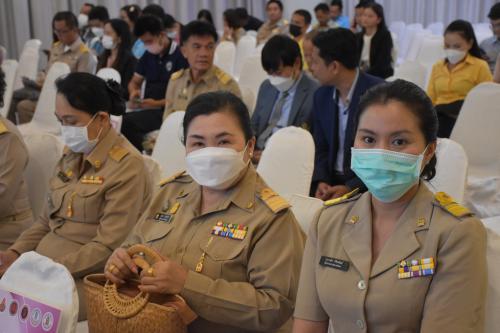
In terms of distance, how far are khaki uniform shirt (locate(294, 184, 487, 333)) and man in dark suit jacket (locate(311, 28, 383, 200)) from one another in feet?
5.16

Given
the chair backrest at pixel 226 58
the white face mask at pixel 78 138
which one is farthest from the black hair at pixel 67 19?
the white face mask at pixel 78 138

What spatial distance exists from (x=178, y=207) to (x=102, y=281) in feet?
1.14

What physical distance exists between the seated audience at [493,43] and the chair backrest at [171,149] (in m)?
3.27

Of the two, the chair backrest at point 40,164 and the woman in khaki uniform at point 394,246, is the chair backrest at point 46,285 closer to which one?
the woman in khaki uniform at point 394,246

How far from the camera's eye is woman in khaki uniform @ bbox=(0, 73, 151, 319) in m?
2.50

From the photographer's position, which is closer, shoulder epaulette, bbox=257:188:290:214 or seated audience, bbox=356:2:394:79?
shoulder epaulette, bbox=257:188:290:214

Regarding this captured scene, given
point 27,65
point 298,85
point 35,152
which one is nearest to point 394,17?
point 27,65

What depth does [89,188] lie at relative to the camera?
2.56m

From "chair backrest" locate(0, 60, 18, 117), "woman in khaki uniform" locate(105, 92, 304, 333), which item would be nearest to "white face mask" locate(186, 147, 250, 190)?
"woman in khaki uniform" locate(105, 92, 304, 333)

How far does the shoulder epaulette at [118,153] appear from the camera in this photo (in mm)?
2572

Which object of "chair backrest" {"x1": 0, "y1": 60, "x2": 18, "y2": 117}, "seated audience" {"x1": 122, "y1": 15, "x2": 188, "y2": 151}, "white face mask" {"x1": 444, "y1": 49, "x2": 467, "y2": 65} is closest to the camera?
"white face mask" {"x1": 444, "y1": 49, "x2": 467, "y2": 65}

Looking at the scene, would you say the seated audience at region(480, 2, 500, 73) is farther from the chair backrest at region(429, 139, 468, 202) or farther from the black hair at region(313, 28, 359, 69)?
the chair backrest at region(429, 139, 468, 202)

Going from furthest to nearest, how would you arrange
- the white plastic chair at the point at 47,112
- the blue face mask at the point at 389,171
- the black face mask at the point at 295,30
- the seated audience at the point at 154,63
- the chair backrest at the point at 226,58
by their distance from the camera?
the black face mask at the point at 295,30 → the chair backrest at the point at 226,58 → the seated audience at the point at 154,63 → the white plastic chair at the point at 47,112 → the blue face mask at the point at 389,171

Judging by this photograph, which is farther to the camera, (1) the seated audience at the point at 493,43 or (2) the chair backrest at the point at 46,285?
(1) the seated audience at the point at 493,43
